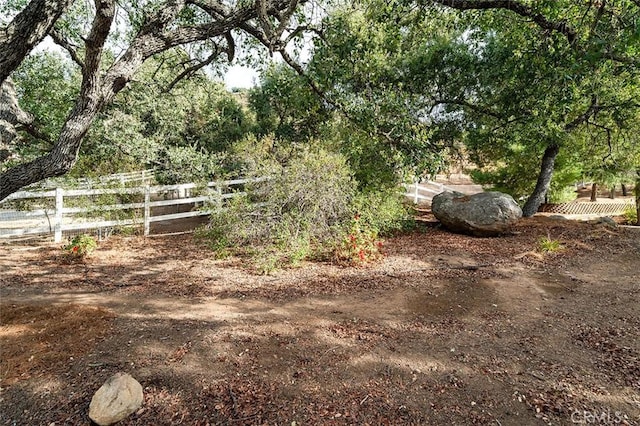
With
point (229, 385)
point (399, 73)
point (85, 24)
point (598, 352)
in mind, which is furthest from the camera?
point (399, 73)

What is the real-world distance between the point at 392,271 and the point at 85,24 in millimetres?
6707

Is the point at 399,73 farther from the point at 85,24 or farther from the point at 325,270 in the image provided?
the point at 85,24

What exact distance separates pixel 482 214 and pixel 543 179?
3688 millimetres

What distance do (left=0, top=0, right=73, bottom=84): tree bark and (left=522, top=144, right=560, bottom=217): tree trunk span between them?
426 inches

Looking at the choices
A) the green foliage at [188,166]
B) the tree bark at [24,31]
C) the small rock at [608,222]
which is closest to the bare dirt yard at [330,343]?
the tree bark at [24,31]

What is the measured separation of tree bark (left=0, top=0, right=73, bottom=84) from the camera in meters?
2.26

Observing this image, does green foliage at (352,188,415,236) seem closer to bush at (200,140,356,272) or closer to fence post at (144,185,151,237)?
bush at (200,140,356,272)

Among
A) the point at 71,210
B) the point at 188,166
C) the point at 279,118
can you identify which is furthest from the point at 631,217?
the point at 71,210

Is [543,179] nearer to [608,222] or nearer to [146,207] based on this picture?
[608,222]

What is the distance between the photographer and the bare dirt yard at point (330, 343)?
90.7 inches

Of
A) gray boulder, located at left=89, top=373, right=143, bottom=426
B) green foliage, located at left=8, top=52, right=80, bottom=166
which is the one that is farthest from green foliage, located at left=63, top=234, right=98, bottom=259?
gray boulder, located at left=89, top=373, right=143, bottom=426

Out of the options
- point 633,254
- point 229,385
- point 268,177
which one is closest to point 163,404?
point 229,385

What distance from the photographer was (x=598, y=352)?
302 centimetres
